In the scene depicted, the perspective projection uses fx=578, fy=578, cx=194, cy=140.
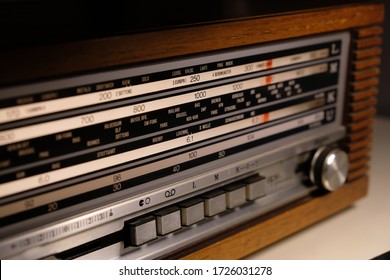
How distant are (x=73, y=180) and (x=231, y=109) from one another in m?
0.23

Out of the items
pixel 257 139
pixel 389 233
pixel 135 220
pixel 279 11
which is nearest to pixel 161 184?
pixel 135 220

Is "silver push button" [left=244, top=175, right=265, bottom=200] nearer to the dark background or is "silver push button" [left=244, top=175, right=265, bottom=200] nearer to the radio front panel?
the radio front panel

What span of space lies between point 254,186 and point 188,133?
0.13 m

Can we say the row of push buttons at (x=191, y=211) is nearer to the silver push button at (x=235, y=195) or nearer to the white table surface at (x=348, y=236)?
the silver push button at (x=235, y=195)

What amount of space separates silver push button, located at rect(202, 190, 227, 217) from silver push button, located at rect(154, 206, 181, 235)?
0.04 meters

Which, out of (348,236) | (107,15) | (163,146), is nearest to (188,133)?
(163,146)

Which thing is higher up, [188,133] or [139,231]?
[188,133]

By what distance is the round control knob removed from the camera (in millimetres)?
824

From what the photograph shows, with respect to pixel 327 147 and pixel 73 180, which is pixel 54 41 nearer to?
pixel 73 180

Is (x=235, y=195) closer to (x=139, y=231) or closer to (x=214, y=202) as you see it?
(x=214, y=202)

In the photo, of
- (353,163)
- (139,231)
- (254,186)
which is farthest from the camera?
(353,163)

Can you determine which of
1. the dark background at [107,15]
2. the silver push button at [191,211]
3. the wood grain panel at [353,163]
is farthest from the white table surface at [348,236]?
the dark background at [107,15]

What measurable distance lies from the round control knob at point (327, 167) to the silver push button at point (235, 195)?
141 mm

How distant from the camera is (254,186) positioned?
2.47ft
